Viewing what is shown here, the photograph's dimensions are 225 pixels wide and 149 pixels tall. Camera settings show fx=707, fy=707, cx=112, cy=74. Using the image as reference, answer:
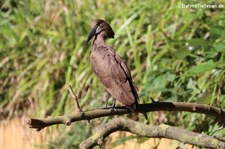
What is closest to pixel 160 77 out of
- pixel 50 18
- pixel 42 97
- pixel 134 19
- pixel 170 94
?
pixel 170 94

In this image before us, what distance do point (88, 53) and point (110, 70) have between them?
2.30m

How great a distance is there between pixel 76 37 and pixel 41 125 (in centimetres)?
281

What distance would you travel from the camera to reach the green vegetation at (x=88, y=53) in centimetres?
364

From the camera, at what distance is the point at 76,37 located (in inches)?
189

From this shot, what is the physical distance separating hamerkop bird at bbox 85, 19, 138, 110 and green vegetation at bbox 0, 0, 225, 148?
92 cm

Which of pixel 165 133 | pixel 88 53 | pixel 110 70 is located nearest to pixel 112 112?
pixel 110 70

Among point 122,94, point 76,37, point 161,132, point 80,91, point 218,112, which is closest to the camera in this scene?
point 122,94

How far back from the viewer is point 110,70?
2246 mm

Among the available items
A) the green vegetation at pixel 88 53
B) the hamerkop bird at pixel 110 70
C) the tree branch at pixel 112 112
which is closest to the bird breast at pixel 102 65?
the hamerkop bird at pixel 110 70

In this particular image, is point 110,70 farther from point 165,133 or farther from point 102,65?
point 165,133

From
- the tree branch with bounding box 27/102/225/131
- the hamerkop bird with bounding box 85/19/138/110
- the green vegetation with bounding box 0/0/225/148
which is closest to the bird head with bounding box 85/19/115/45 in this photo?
the hamerkop bird with bounding box 85/19/138/110

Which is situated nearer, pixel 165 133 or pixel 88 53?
pixel 165 133

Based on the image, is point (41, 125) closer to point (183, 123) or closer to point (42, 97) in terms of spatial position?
point (183, 123)

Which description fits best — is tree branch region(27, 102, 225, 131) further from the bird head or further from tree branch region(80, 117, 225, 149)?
the bird head
